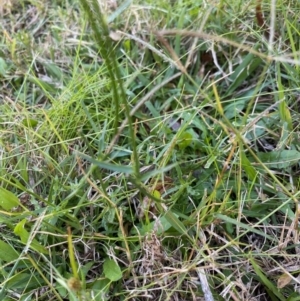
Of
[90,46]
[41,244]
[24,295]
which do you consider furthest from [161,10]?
[24,295]

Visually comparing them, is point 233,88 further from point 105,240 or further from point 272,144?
point 105,240

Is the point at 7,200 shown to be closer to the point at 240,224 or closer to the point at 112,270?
the point at 112,270

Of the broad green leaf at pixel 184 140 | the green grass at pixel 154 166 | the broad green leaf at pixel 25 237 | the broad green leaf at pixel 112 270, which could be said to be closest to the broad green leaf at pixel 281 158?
the green grass at pixel 154 166

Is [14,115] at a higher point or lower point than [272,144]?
higher

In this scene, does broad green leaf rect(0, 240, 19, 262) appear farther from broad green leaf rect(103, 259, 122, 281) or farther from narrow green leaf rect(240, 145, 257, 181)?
narrow green leaf rect(240, 145, 257, 181)

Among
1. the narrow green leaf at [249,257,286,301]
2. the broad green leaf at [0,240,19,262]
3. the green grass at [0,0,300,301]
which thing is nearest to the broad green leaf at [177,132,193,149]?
the green grass at [0,0,300,301]

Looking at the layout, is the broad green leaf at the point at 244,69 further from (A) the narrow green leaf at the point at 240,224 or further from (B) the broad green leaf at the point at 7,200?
(B) the broad green leaf at the point at 7,200

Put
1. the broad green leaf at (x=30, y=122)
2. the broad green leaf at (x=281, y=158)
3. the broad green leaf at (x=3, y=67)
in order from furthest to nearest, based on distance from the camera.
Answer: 1. the broad green leaf at (x=3, y=67)
2. the broad green leaf at (x=30, y=122)
3. the broad green leaf at (x=281, y=158)
